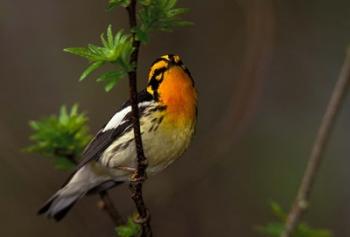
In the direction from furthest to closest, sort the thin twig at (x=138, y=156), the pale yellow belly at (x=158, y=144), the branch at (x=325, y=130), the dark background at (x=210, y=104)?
the dark background at (x=210, y=104) < the pale yellow belly at (x=158, y=144) < the branch at (x=325, y=130) < the thin twig at (x=138, y=156)

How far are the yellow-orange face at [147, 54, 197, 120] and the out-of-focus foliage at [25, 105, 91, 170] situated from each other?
0.37m

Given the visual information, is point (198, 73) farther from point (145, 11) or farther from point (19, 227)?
point (145, 11)

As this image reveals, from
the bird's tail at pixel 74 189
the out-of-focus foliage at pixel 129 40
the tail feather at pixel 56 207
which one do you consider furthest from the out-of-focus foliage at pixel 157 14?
the tail feather at pixel 56 207

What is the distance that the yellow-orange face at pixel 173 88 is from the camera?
3197mm

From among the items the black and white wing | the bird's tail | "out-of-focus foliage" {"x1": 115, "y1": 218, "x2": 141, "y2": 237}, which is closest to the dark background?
the bird's tail

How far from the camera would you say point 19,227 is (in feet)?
18.2

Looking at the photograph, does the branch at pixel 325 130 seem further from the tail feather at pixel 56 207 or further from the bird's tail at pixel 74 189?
the tail feather at pixel 56 207

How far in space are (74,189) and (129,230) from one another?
1.20m

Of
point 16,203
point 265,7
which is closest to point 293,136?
point 265,7

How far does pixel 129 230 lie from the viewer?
8.87 ft

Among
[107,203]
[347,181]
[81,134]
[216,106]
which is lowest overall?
[347,181]

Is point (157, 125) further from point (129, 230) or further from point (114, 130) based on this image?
point (129, 230)

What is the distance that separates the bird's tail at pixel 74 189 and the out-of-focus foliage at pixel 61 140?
48 centimetres

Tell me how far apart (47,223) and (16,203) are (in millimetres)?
291
